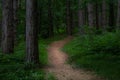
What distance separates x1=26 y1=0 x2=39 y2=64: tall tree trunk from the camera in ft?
40.8

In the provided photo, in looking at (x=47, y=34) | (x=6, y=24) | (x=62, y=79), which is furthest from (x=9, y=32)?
(x=47, y=34)

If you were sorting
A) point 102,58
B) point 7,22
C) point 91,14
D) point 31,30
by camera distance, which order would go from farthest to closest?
1. point 91,14
2. point 7,22
3. point 102,58
4. point 31,30

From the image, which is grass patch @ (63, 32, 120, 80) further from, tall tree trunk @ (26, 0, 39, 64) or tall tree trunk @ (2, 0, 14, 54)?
tall tree trunk @ (2, 0, 14, 54)

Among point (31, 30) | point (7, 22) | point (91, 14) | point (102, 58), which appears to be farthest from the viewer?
point (91, 14)

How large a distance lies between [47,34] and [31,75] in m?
23.8

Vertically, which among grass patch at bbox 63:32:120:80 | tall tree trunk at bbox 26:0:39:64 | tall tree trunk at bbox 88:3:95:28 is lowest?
grass patch at bbox 63:32:120:80

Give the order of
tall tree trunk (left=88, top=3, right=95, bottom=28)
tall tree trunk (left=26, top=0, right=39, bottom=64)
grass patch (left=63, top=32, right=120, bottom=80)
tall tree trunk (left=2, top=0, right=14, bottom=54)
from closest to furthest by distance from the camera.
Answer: grass patch (left=63, top=32, right=120, bottom=80) → tall tree trunk (left=26, top=0, right=39, bottom=64) → tall tree trunk (left=2, top=0, right=14, bottom=54) → tall tree trunk (left=88, top=3, right=95, bottom=28)

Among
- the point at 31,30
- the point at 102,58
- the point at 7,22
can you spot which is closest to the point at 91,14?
the point at 102,58

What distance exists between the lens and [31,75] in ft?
34.6

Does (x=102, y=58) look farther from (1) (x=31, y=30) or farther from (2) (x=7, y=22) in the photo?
(2) (x=7, y=22)

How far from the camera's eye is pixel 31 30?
12500 mm

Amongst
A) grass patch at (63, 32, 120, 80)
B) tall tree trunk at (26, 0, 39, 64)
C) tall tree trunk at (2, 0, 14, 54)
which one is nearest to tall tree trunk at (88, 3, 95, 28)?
grass patch at (63, 32, 120, 80)

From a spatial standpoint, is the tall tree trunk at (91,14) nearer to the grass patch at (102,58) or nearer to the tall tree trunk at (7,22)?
the grass patch at (102,58)

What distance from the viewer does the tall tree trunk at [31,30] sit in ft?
40.8
